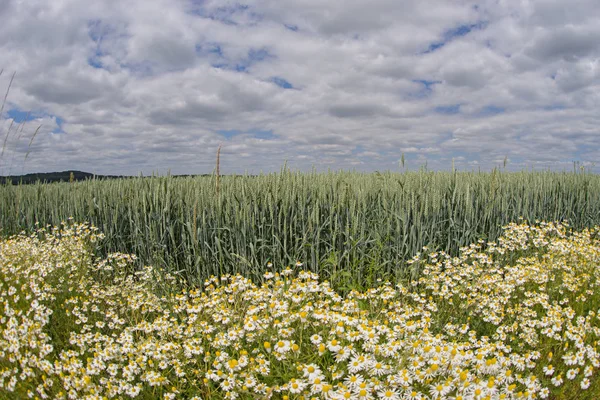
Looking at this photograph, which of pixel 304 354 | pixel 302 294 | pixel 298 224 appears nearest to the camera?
pixel 304 354

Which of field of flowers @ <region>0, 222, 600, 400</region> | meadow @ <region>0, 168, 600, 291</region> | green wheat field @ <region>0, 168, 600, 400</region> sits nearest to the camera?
field of flowers @ <region>0, 222, 600, 400</region>

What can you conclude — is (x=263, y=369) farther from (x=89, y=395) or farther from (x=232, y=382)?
(x=89, y=395)

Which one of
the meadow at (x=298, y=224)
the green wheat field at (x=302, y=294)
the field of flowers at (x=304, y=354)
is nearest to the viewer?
the field of flowers at (x=304, y=354)

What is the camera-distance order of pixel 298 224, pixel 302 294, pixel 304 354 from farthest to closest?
pixel 298 224
pixel 302 294
pixel 304 354

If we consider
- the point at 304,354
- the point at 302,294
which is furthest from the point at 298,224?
the point at 304,354

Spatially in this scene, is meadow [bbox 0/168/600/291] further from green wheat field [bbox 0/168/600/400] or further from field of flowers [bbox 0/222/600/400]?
field of flowers [bbox 0/222/600/400]

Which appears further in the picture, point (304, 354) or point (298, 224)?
point (298, 224)

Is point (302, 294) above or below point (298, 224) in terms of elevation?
below

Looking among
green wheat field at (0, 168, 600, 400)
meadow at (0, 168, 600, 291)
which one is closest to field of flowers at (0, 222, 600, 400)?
green wheat field at (0, 168, 600, 400)

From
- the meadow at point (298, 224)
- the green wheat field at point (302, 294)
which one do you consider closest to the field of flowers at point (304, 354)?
the green wheat field at point (302, 294)

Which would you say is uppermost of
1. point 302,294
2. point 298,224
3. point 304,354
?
point 298,224

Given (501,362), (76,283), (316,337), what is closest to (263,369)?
(316,337)

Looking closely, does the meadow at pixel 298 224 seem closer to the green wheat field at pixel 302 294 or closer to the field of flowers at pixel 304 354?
the green wheat field at pixel 302 294

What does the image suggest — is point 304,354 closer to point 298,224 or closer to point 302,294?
point 302,294
